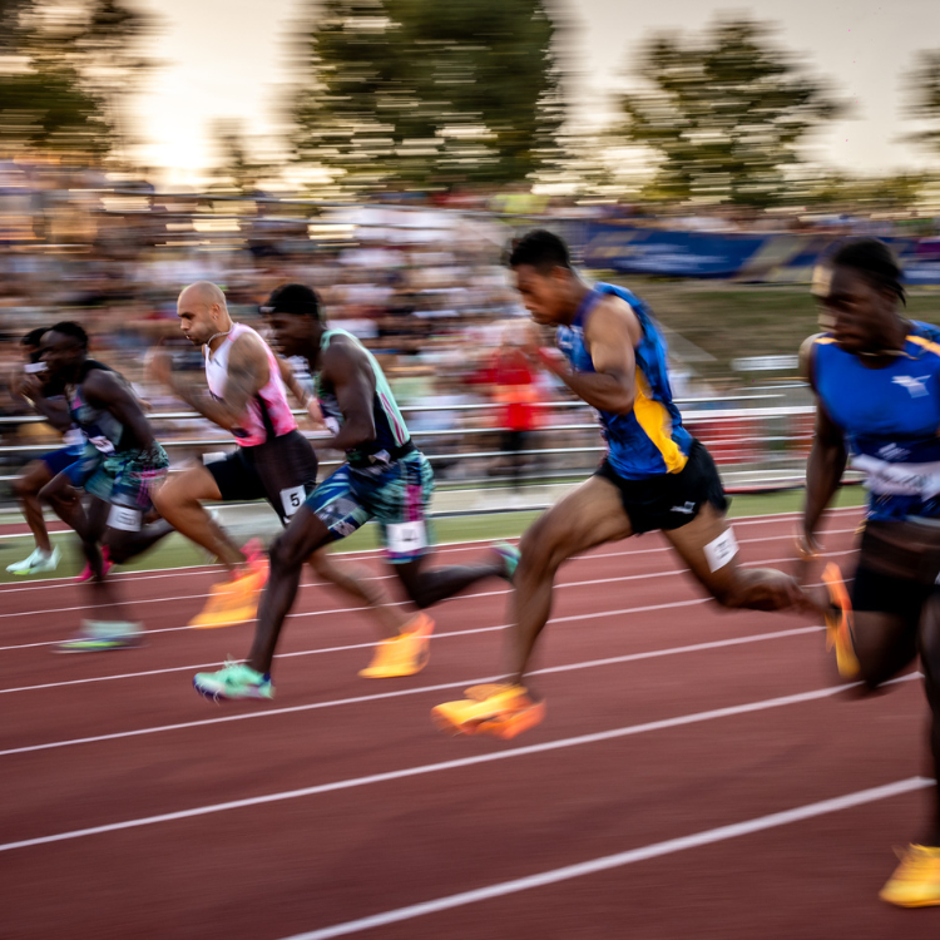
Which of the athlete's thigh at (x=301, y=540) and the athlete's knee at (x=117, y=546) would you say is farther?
the athlete's knee at (x=117, y=546)

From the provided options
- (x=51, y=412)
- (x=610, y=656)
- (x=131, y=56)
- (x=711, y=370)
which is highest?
(x=131, y=56)

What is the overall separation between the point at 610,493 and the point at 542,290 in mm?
824

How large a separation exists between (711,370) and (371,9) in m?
24.8

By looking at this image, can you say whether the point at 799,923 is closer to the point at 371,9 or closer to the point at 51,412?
the point at 51,412

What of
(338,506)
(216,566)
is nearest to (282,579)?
(338,506)

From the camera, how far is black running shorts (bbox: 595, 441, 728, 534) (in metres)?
4.22

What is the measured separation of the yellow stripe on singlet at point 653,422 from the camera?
13.8 ft

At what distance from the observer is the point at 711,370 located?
75.7 feet

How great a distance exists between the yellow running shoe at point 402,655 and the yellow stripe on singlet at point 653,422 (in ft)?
6.81

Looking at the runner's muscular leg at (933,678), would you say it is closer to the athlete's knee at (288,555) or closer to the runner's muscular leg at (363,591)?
the athlete's knee at (288,555)

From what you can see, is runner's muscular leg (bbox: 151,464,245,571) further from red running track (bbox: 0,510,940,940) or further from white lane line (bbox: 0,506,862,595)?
white lane line (bbox: 0,506,862,595)

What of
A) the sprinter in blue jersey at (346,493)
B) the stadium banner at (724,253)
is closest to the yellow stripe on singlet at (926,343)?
the sprinter in blue jersey at (346,493)

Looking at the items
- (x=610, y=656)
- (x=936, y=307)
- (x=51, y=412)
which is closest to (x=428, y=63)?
(x=936, y=307)

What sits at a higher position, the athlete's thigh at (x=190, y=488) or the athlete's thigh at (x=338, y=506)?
the athlete's thigh at (x=338, y=506)
